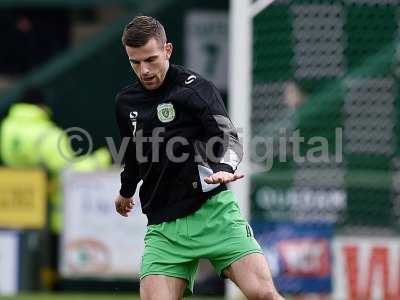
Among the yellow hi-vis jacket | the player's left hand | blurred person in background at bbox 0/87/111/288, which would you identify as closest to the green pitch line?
blurred person in background at bbox 0/87/111/288

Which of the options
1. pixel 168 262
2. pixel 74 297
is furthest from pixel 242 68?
pixel 168 262

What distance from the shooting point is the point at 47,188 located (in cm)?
1334

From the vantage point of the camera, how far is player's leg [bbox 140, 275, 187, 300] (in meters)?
6.96

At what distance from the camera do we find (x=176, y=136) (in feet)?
23.2

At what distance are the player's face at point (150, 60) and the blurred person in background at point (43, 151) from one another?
629 cm

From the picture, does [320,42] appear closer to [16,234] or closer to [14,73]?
[16,234]

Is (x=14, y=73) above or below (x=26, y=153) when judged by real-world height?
above

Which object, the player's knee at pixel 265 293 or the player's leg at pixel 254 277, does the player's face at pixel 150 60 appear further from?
the player's knee at pixel 265 293

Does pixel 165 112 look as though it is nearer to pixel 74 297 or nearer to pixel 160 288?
pixel 160 288

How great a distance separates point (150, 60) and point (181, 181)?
651 millimetres

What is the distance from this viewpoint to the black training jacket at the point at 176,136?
23.0 feet

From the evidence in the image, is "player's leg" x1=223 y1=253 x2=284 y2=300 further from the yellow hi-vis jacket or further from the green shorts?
the yellow hi-vis jacket

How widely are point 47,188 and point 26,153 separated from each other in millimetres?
610

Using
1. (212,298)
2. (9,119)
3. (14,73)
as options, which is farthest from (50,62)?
(212,298)
